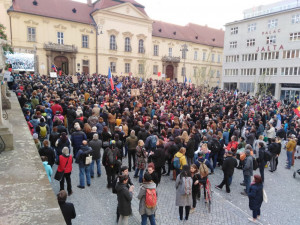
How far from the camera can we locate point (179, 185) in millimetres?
5996

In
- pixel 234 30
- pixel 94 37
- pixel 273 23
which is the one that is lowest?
pixel 94 37

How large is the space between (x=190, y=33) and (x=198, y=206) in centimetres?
5138

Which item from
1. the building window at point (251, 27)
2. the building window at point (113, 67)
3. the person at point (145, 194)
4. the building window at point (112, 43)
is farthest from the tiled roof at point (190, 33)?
the person at point (145, 194)

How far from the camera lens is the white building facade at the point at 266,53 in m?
37.2

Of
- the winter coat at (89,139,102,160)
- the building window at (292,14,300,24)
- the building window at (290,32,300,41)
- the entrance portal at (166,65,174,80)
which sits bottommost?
the winter coat at (89,139,102,160)

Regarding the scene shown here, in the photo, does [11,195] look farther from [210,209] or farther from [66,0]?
[66,0]

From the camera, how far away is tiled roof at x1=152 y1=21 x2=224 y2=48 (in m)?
47.9

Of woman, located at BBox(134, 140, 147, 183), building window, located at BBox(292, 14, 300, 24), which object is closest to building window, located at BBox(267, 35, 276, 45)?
building window, located at BBox(292, 14, 300, 24)

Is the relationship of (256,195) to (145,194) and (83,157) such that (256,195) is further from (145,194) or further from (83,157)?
(83,157)

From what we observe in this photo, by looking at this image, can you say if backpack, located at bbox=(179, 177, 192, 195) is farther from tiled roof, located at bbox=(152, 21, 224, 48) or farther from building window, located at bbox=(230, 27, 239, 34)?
building window, located at bbox=(230, 27, 239, 34)

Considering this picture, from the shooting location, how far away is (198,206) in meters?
7.01

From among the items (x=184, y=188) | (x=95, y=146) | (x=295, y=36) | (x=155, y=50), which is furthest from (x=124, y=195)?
(x=155, y=50)

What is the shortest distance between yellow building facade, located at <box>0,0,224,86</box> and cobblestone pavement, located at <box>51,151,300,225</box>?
24.3 meters

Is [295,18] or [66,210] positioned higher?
[295,18]
